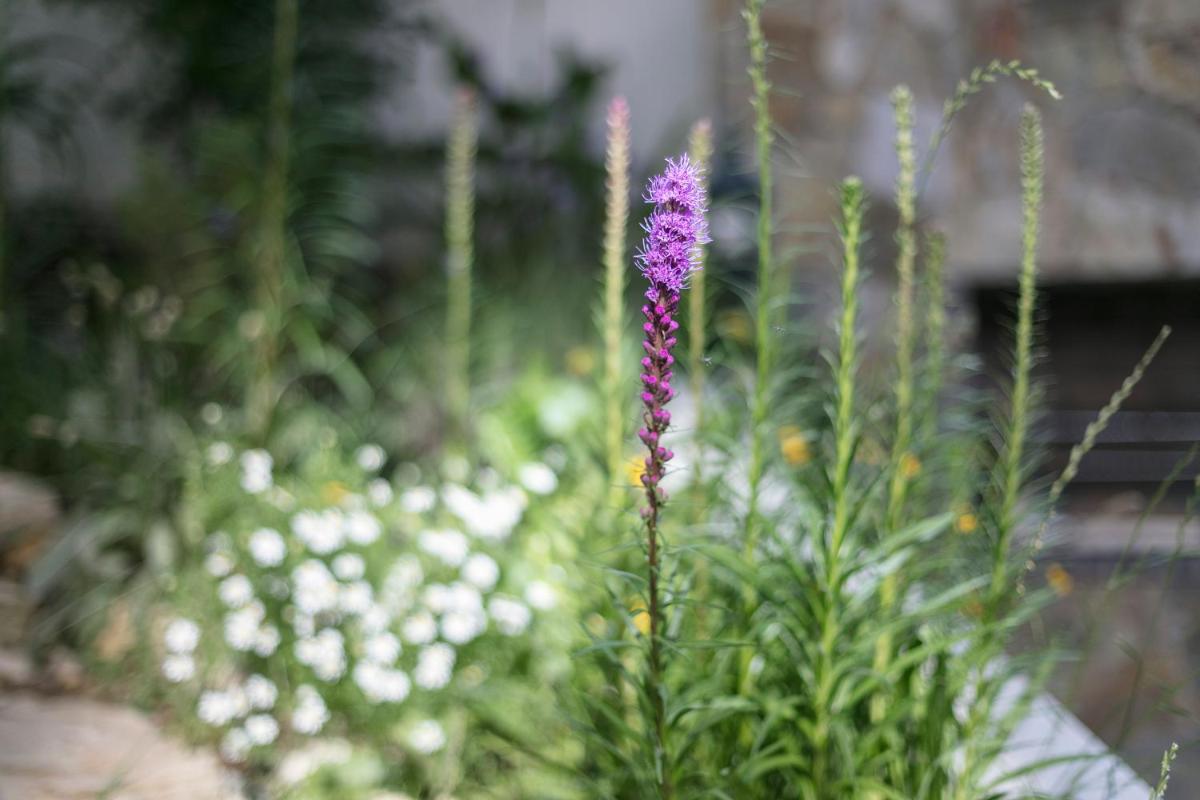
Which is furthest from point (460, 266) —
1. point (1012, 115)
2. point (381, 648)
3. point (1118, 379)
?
point (1118, 379)

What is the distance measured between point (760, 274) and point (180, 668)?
1.24m

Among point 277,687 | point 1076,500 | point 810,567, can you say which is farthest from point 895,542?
point 1076,500

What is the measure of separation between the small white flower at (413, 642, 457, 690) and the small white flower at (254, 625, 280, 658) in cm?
25

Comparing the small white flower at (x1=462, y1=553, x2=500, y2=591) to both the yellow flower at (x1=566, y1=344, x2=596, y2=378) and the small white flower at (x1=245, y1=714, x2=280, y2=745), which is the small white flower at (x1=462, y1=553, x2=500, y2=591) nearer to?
the small white flower at (x1=245, y1=714, x2=280, y2=745)

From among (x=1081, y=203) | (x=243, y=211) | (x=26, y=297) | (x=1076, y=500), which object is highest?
(x=1081, y=203)

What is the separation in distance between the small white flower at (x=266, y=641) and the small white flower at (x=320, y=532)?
0.16m

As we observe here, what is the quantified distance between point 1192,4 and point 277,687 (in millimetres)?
2705

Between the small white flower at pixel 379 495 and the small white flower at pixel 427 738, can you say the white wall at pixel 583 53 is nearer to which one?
the small white flower at pixel 379 495

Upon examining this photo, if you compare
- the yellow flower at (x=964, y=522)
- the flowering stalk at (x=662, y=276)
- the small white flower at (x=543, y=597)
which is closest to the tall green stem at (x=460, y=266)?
the small white flower at (x=543, y=597)

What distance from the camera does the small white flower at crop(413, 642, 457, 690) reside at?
1.76 metres

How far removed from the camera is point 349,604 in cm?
185

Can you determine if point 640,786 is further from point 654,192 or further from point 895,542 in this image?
point 654,192

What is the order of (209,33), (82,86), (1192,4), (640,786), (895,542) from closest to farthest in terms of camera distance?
(895,542), (640,786), (1192,4), (209,33), (82,86)

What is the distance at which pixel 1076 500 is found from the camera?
318 cm
